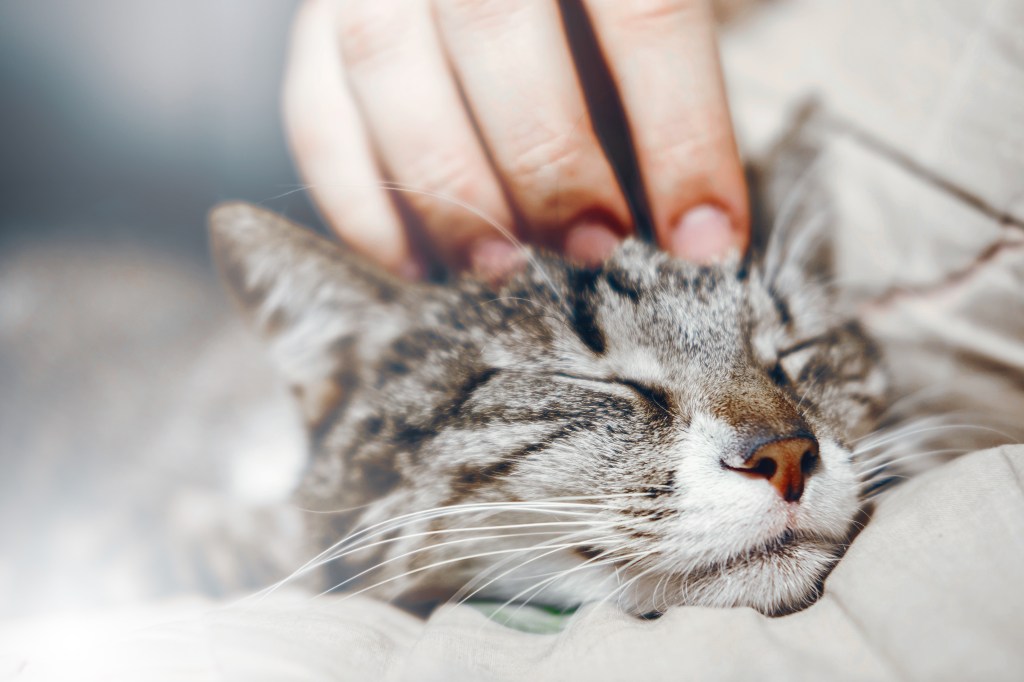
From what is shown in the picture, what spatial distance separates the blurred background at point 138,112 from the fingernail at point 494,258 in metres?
0.18

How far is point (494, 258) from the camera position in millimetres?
650

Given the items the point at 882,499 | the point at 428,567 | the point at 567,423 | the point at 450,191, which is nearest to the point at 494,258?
the point at 450,191

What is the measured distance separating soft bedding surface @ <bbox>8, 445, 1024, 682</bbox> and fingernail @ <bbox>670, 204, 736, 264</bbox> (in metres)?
0.28

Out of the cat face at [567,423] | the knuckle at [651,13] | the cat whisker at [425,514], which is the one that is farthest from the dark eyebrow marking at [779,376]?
the knuckle at [651,13]

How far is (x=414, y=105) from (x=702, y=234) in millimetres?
308

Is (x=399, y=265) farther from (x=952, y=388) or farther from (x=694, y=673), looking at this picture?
(x=952, y=388)

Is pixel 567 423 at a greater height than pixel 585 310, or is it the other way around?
pixel 585 310

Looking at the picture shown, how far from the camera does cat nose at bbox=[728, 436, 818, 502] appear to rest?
0.50 m

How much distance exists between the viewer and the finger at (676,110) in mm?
584

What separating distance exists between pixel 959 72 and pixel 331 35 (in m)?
0.66

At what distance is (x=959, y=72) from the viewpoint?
697 millimetres

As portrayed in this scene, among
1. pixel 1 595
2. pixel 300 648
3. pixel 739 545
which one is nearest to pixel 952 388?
pixel 739 545

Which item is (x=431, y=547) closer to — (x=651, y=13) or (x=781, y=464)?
(x=781, y=464)

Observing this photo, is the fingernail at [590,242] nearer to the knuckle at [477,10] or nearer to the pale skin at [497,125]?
the pale skin at [497,125]
